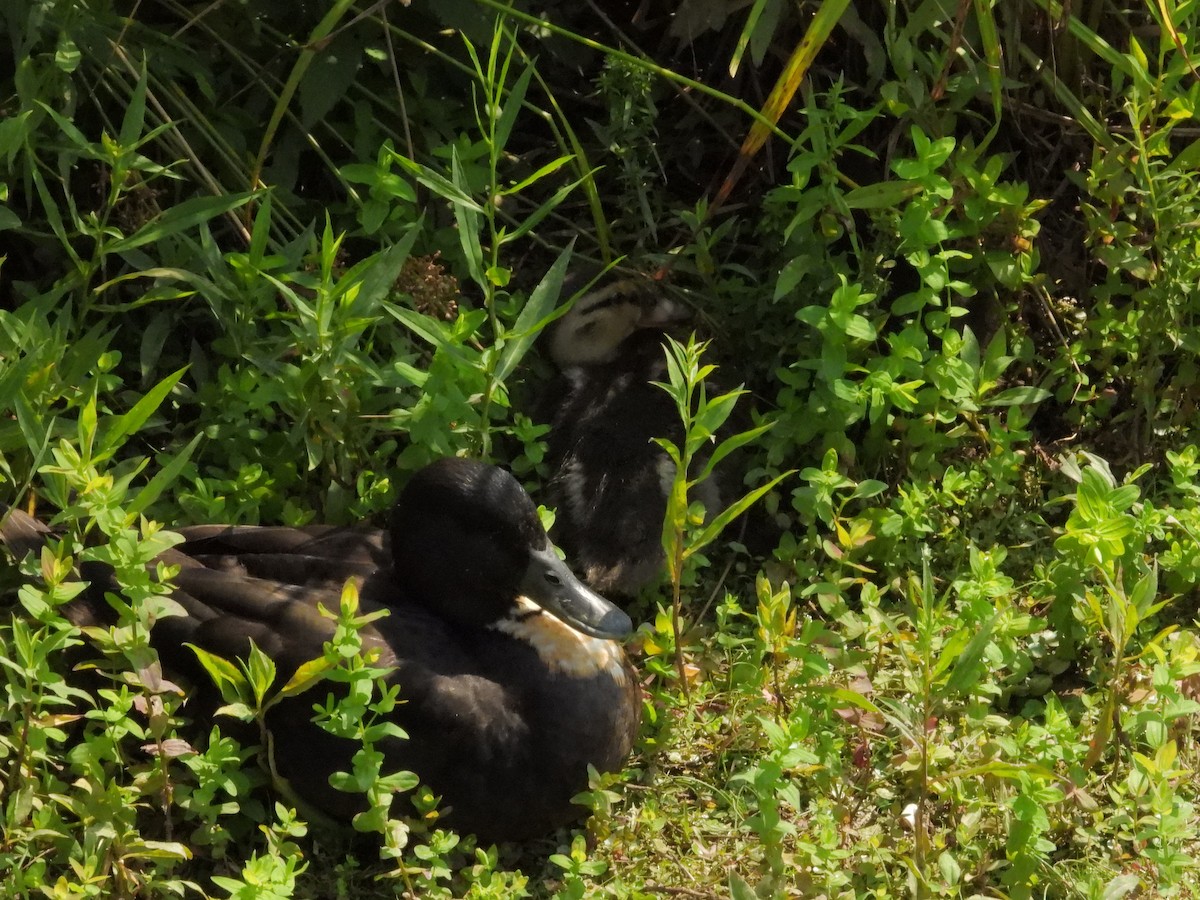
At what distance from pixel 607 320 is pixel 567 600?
1.28 metres

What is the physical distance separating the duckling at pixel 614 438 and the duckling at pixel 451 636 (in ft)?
1.44

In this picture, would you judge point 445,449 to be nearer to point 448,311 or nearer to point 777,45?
point 448,311

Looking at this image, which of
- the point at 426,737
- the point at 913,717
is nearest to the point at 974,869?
the point at 913,717

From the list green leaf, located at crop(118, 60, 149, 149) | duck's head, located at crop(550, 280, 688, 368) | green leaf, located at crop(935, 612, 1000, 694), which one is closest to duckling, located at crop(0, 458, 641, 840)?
green leaf, located at crop(935, 612, 1000, 694)

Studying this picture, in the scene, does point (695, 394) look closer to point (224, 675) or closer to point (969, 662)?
point (969, 662)

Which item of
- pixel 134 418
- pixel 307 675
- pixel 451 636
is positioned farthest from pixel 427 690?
pixel 134 418

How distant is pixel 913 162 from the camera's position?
379cm

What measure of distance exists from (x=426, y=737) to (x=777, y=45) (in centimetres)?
229

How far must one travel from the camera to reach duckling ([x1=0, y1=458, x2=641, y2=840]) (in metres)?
3.12

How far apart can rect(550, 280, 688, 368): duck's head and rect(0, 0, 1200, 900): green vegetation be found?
10cm

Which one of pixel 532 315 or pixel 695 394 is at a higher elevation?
pixel 532 315

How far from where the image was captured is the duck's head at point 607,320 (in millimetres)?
4398

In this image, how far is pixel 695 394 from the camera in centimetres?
407

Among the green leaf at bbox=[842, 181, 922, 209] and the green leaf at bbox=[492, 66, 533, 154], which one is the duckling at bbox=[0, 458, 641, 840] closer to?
the green leaf at bbox=[492, 66, 533, 154]
